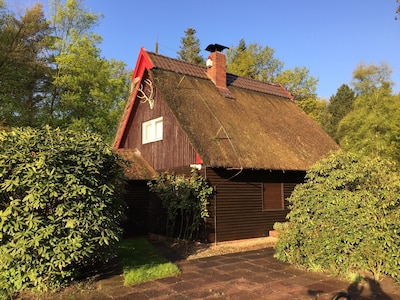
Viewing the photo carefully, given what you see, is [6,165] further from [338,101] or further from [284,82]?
[338,101]

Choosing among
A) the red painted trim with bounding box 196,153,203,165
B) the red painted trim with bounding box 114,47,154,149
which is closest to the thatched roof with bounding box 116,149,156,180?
the red painted trim with bounding box 114,47,154,149

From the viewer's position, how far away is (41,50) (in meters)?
24.4

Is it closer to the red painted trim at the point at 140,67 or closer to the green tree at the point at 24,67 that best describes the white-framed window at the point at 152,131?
the red painted trim at the point at 140,67

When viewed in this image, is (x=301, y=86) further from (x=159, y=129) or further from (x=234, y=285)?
(x=234, y=285)

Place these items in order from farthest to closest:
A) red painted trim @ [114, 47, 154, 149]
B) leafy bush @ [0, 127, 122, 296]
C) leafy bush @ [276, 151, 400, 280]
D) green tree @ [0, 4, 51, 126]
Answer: green tree @ [0, 4, 51, 126], red painted trim @ [114, 47, 154, 149], leafy bush @ [276, 151, 400, 280], leafy bush @ [0, 127, 122, 296]

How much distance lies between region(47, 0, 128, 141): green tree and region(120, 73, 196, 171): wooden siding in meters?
9.37

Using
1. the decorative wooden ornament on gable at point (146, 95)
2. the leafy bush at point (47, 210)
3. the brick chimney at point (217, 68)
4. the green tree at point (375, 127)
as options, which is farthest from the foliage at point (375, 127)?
the leafy bush at point (47, 210)

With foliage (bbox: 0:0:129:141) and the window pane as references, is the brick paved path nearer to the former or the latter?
the window pane

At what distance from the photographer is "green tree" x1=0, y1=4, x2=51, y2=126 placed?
21.4 m

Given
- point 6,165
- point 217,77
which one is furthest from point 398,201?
point 217,77

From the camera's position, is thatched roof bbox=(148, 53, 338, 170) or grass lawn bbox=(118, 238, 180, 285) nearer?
grass lawn bbox=(118, 238, 180, 285)

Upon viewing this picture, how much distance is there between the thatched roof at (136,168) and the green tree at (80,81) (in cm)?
1034

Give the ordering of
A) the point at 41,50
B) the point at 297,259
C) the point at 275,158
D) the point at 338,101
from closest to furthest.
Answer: the point at 297,259 → the point at 275,158 → the point at 41,50 → the point at 338,101

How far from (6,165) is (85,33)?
24.5 meters
